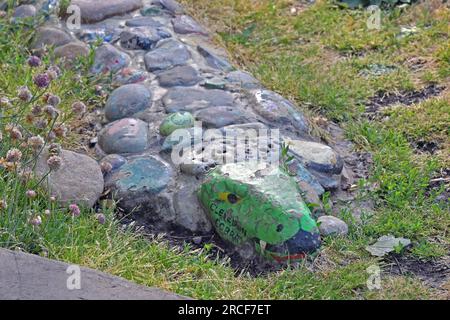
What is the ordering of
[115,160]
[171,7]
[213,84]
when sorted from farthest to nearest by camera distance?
[171,7]
[213,84]
[115,160]

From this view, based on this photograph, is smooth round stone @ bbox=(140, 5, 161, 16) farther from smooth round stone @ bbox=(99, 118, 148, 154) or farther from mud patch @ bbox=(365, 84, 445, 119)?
mud patch @ bbox=(365, 84, 445, 119)

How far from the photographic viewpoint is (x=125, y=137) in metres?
4.45

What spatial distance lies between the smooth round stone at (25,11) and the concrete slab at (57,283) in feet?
8.66

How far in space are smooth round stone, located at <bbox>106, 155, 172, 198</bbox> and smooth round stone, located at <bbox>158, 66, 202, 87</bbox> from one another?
747 mm

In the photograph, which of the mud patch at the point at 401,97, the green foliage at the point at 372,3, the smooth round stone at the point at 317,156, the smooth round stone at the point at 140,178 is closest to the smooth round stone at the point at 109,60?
the smooth round stone at the point at 140,178

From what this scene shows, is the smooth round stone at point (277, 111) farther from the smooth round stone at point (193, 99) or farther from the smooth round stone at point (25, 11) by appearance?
the smooth round stone at point (25, 11)

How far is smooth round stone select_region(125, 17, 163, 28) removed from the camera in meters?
5.52

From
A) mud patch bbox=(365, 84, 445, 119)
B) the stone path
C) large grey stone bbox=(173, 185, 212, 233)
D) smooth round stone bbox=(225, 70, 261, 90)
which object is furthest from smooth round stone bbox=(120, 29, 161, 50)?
large grey stone bbox=(173, 185, 212, 233)

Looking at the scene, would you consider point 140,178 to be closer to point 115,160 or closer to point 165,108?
point 115,160

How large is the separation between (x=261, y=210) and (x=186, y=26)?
7.05 ft

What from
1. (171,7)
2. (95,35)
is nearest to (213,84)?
(95,35)

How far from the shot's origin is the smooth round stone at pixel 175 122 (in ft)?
14.6
